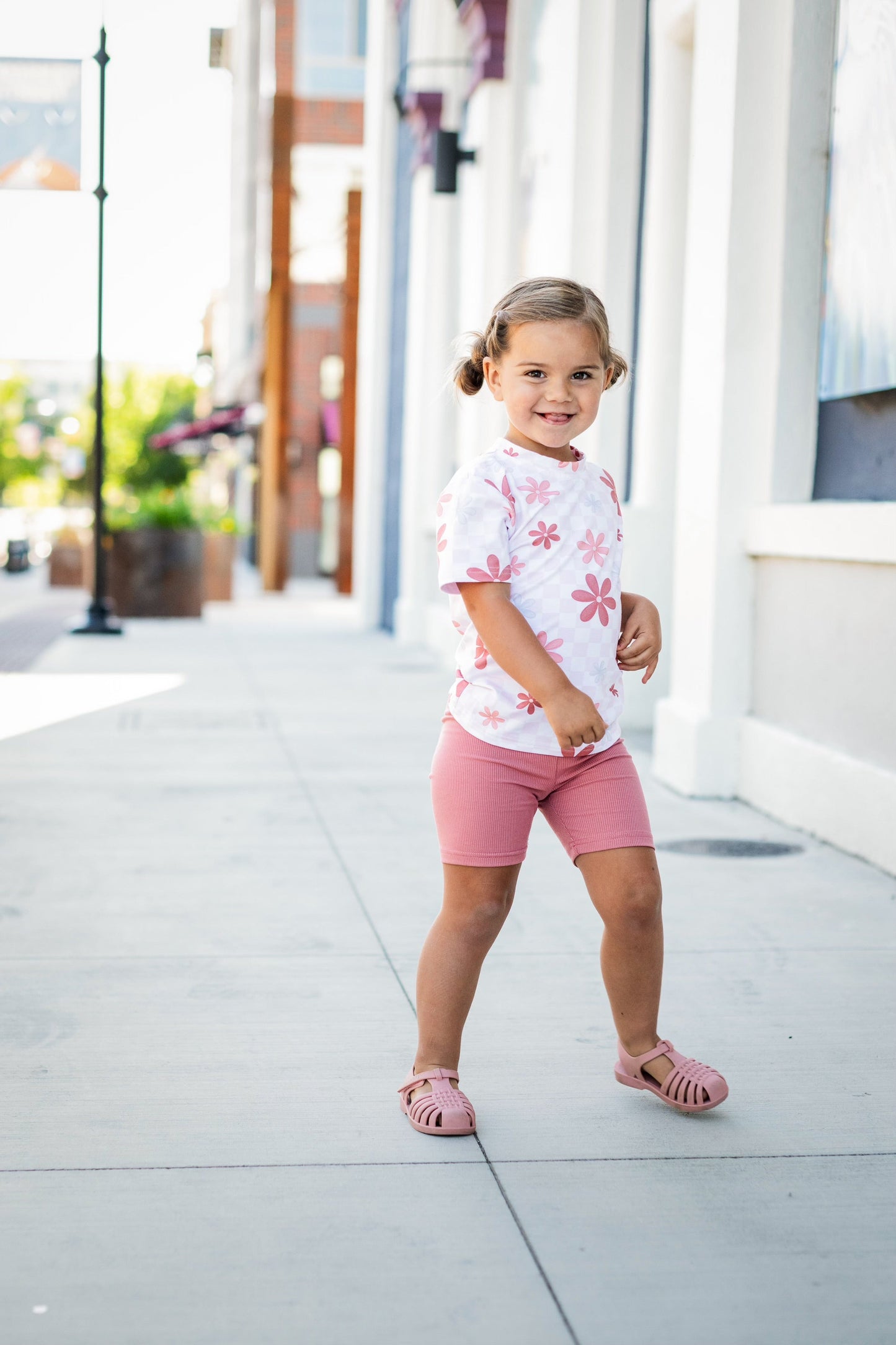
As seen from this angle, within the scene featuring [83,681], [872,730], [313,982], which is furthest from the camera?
[83,681]

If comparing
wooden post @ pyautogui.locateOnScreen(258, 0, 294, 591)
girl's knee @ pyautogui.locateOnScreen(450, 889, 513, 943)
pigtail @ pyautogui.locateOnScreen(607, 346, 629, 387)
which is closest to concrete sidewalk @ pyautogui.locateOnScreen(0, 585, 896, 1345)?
girl's knee @ pyautogui.locateOnScreen(450, 889, 513, 943)

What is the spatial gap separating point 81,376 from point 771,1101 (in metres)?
178

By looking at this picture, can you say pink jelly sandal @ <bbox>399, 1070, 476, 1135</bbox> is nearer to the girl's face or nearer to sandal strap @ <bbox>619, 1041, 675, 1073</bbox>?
sandal strap @ <bbox>619, 1041, 675, 1073</bbox>

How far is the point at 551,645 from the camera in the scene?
303cm

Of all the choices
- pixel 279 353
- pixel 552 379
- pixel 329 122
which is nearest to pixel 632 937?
pixel 552 379

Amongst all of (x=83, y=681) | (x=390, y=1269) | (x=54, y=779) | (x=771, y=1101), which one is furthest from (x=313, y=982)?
(x=83, y=681)

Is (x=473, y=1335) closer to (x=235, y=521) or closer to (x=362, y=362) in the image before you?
(x=362, y=362)

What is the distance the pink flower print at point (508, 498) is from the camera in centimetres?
301

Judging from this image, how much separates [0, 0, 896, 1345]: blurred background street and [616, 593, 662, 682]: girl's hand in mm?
891

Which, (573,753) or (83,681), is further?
(83,681)

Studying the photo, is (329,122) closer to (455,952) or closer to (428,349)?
(428,349)

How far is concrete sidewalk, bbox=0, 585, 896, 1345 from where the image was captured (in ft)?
7.91

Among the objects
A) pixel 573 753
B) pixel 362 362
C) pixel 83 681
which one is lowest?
pixel 83 681

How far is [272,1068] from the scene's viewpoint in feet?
11.3
